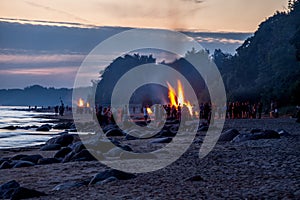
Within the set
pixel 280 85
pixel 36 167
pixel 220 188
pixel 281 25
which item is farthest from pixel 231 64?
pixel 220 188

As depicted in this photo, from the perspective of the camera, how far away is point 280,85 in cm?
5419

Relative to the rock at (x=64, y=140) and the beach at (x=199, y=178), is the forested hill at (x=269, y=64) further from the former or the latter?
the beach at (x=199, y=178)

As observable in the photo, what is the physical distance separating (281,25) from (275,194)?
72.6 m

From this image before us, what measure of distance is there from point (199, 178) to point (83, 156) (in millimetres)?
7918

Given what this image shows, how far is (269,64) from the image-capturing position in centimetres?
7269

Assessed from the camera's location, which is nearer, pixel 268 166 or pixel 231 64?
pixel 268 166

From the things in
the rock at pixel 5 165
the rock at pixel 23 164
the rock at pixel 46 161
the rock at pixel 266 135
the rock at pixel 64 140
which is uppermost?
the rock at pixel 266 135

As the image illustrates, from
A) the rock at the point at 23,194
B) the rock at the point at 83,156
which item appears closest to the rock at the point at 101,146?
the rock at the point at 83,156

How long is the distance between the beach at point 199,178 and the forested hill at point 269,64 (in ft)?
83.7

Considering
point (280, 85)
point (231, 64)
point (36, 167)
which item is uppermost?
point (231, 64)

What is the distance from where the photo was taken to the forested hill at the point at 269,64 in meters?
53.2

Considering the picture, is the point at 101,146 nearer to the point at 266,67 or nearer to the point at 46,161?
the point at 46,161

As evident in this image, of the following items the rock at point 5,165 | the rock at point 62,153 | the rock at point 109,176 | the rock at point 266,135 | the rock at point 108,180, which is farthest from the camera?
the rock at point 62,153

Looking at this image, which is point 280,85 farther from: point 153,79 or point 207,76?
point 153,79
